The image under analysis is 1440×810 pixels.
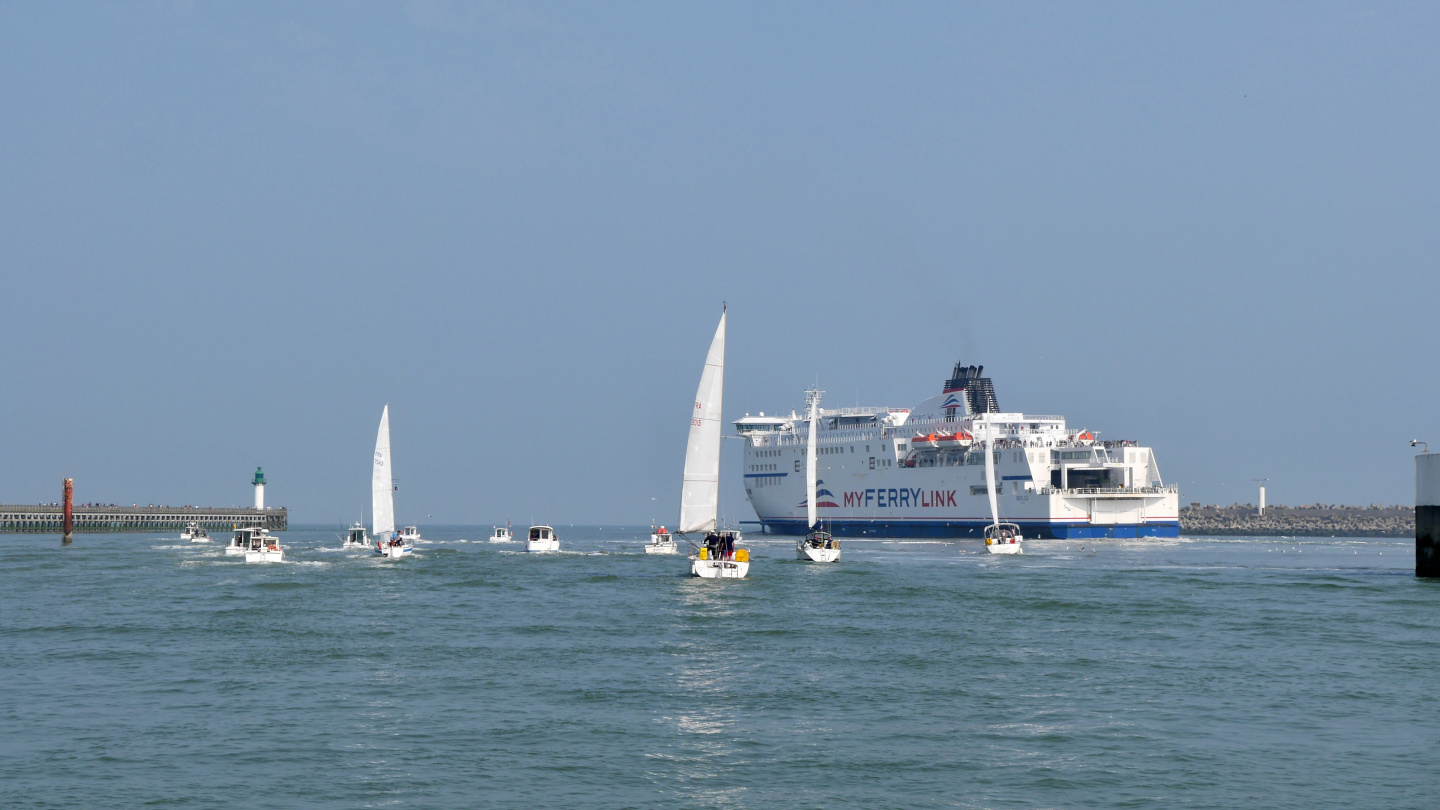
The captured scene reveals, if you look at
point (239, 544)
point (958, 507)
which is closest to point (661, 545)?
point (239, 544)

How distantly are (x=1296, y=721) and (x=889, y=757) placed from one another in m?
7.01

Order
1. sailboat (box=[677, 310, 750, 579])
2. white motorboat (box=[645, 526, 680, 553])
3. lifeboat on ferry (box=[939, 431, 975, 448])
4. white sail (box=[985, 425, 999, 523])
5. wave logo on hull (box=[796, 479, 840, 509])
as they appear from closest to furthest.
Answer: sailboat (box=[677, 310, 750, 579]) < white motorboat (box=[645, 526, 680, 553]) < white sail (box=[985, 425, 999, 523]) < lifeboat on ferry (box=[939, 431, 975, 448]) < wave logo on hull (box=[796, 479, 840, 509])

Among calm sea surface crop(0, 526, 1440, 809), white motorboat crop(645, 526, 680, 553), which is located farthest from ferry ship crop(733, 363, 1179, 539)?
calm sea surface crop(0, 526, 1440, 809)

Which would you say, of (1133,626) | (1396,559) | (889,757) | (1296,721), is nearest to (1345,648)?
(1133,626)

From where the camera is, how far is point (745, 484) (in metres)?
120

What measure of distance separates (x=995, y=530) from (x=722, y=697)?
183 ft

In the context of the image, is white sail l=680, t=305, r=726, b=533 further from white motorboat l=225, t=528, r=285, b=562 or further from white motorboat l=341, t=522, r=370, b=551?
white motorboat l=341, t=522, r=370, b=551

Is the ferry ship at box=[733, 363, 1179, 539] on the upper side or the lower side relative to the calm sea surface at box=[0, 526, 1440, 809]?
upper

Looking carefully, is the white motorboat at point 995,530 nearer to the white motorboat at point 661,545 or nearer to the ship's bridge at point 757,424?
the white motorboat at point 661,545

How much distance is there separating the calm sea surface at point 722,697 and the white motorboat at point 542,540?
32.2m

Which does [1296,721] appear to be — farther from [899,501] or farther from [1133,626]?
[899,501]

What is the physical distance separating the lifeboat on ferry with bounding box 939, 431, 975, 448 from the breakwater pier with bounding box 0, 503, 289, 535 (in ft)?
217

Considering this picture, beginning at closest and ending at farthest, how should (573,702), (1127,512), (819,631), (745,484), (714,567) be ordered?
(573,702) → (819,631) → (714,567) → (1127,512) → (745,484)

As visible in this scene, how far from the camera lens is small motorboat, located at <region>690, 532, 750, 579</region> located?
45.7 metres
